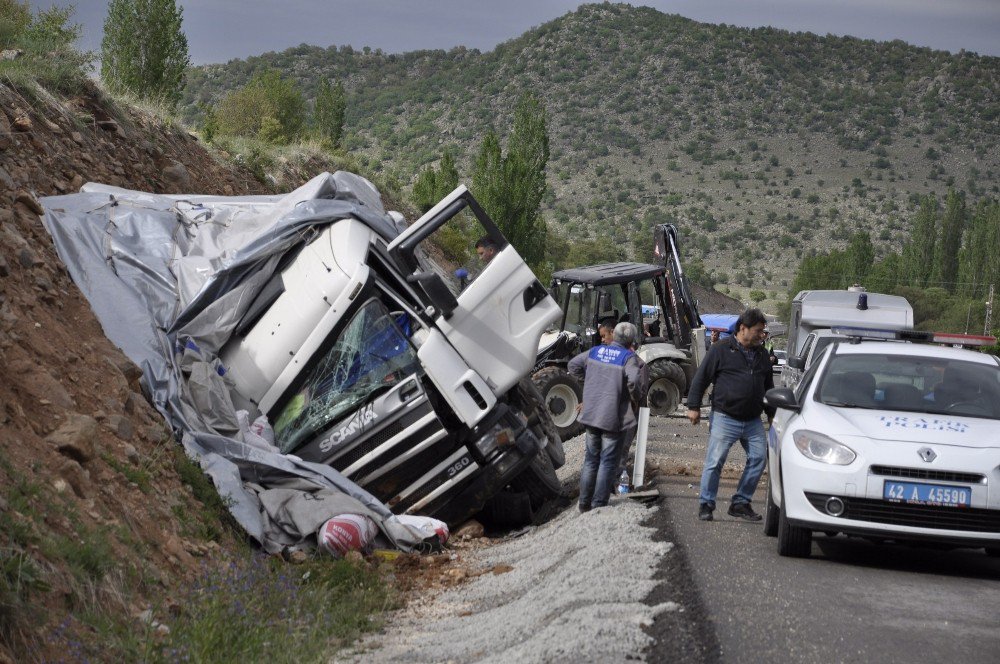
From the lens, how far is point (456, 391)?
11.8m

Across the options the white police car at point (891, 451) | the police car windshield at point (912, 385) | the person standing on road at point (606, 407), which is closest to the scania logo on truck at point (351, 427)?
the person standing on road at point (606, 407)

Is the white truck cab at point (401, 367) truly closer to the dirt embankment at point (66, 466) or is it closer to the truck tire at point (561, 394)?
the dirt embankment at point (66, 466)

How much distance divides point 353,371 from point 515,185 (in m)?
38.2

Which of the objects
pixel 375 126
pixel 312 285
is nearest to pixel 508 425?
pixel 312 285

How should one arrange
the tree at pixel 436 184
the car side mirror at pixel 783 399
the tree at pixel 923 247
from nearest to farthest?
the car side mirror at pixel 783 399, the tree at pixel 436 184, the tree at pixel 923 247

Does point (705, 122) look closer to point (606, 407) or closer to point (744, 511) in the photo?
point (606, 407)

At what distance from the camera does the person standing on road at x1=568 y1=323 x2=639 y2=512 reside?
1189cm

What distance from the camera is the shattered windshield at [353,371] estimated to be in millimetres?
11930

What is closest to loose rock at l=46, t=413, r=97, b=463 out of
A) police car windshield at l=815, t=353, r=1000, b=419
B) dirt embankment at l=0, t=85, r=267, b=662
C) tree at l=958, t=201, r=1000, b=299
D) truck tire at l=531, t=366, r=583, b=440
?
dirt embankment at l=0, t=85, r=267, b=662

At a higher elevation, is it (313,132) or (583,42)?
(583,42)

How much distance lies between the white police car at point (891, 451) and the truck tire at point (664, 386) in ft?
39.7

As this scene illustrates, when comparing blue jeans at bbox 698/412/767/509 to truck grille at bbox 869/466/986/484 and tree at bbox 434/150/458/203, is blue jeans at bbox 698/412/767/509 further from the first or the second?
tree at bbox 434/150/458/203

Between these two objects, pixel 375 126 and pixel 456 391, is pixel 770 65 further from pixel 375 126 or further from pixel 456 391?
pixel 456 391

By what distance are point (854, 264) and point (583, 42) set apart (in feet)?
178
